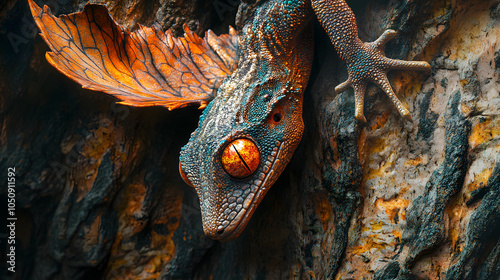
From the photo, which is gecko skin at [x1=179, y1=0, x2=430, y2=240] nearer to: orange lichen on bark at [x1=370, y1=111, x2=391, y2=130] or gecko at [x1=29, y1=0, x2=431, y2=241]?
gecko at [x1=29, y1=0, x2=431, y2=241]

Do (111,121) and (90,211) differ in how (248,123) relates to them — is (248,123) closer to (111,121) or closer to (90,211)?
(111,121)

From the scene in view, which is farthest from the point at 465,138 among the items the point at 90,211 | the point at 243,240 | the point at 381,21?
the point at 90,211

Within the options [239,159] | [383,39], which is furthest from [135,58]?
[383,39]

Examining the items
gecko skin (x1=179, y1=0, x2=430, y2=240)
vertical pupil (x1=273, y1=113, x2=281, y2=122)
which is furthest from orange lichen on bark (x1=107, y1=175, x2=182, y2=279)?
vertical pupil (x1=273, y1=113, x2=281, y2=122)

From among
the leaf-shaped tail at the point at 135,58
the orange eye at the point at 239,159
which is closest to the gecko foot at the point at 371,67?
the orange eye at the point at 239,159

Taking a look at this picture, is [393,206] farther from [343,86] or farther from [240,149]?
[240,149]

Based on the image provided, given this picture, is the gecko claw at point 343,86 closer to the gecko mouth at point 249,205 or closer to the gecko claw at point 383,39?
the gecko claw at point 383,39
